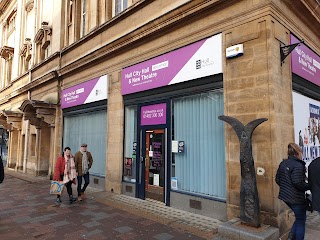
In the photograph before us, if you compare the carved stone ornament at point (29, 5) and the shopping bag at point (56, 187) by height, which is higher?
the carved stone ornament at point (29, 5)

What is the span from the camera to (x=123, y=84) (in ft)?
27.5

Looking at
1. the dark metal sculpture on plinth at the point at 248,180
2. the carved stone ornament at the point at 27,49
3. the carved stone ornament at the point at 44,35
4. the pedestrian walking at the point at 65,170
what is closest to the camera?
the dark metal sculpture on plinth at the point at 248,180

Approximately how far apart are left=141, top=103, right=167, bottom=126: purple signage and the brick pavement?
8.25 feet

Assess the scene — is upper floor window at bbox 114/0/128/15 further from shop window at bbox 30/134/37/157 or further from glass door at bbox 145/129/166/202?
shop window at bbox 30/134/37/157

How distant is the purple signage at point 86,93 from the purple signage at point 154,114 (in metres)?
2.15

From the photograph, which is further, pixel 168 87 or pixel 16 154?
pixel 16 154

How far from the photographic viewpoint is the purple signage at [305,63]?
5.95 m

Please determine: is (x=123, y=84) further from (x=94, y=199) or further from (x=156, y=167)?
(x=94, y=199)

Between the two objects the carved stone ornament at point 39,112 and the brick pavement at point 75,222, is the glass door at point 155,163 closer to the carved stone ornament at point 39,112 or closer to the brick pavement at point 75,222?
the brick pavement at point 75,222

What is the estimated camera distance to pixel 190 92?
6.44m

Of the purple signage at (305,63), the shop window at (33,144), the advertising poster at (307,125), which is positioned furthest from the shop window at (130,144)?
the shop window at (33,144)

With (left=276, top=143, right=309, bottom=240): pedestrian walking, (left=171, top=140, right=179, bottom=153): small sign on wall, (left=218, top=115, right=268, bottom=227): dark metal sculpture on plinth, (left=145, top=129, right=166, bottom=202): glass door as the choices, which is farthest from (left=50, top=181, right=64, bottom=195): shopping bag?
(left=276, top=143, right=309, bottom=240): pedestrian walking

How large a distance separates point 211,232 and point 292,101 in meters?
3.31

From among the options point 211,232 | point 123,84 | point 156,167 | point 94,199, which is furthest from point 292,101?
point 94,199
